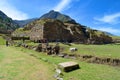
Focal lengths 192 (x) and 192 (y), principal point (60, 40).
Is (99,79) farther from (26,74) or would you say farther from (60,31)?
(60,31)

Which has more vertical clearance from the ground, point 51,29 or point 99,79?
point 51,29

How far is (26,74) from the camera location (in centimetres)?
1688

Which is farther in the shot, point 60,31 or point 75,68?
point 60,31

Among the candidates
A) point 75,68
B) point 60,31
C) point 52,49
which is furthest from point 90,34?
point 75,68

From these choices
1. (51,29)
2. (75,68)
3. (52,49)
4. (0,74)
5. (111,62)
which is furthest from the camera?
(51,29)

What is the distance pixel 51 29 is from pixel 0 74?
50933mm

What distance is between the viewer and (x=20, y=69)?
18.8 meters

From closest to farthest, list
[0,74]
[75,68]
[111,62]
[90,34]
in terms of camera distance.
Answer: [0,74] < [75,68] < [111,62] < [90,34]

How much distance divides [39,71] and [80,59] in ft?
30.9

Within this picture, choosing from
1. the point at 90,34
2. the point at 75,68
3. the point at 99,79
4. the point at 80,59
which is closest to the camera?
the point at 99,79

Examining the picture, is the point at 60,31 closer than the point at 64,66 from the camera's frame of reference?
No

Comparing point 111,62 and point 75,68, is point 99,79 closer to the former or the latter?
Result: point 75,68

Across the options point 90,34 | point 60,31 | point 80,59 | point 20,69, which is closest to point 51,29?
point 60,31

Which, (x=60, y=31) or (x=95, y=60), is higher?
(x=60, y=31)
